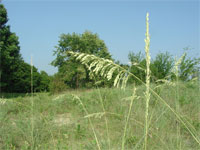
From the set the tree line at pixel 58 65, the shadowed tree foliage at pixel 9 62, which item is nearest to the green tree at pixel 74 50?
the tree line at pixel 58 65

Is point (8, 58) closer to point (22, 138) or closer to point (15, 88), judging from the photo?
point (15, 88)

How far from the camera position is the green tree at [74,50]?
21.9 metres

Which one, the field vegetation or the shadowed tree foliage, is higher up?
the shadowed tree foliage

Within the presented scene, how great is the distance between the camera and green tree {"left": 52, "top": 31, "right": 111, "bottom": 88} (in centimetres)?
2191

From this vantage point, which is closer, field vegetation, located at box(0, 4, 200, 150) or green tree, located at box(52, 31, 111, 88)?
field vegetation, located at box(0, 4, 200, 150)

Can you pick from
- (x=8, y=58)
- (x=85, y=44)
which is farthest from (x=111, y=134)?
(x=85, y=44)

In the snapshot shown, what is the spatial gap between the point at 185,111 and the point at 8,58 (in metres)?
16.5

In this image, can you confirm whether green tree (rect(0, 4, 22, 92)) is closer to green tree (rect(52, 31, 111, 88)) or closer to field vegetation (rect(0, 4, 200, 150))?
field vegetation (rect(0, 4, 200, 150))

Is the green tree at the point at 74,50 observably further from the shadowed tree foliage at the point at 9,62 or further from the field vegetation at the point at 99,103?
the shadowed tree foliage at the point at 9,62

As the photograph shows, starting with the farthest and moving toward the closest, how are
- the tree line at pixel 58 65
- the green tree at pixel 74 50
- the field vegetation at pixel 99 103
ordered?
the green tree at pixel 74 50 → the tree line at pixel 58 65 → the field vegetation at pixel 99 103

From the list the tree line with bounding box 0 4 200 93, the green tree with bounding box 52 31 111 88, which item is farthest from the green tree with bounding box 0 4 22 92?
the green tree with bounding box 52 31 111 88

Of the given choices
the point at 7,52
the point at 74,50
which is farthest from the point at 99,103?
the point at 74,50

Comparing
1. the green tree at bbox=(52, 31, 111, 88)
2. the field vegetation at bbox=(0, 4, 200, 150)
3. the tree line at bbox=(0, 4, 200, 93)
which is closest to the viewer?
the field vegetation at bbox=(0, 4, 200, 150)

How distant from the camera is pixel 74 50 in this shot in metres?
23.5
